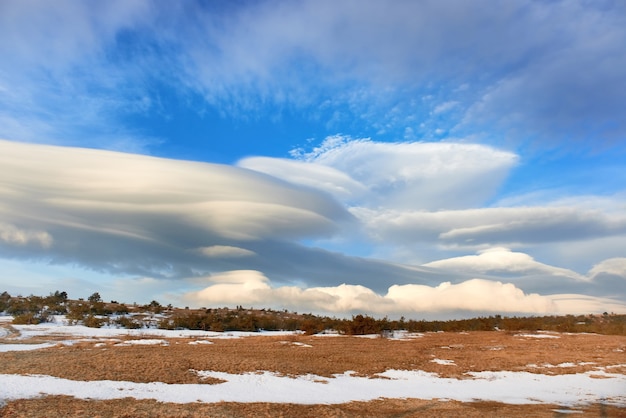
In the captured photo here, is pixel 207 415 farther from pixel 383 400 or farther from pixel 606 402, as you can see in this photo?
pixel 606 402

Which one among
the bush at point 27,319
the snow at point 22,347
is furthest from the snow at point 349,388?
the bush at point 27,319

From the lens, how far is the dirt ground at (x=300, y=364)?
45.6 ft

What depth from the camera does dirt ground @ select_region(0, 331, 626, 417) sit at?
1391cm

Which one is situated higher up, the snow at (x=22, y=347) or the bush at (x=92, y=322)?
the bush at (x=92, y=322)

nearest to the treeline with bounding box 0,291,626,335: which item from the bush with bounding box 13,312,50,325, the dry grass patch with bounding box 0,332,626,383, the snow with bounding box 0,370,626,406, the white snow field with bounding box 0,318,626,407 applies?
the bush with bounding box 13,312,50,325

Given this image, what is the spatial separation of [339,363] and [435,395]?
7087 mm

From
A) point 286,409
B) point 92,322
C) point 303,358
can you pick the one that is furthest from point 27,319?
point 286,409

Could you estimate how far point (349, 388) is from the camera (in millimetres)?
20109

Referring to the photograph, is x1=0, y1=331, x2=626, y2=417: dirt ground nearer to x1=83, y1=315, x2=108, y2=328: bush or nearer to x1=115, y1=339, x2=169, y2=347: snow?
x1=115, y1=339, x2=169, y2=347: snow

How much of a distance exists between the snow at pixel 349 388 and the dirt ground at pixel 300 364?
0.88 m

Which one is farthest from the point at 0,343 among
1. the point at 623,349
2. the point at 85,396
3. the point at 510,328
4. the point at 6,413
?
the point at 510,328

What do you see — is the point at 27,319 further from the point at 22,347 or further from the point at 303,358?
the point at 303,358

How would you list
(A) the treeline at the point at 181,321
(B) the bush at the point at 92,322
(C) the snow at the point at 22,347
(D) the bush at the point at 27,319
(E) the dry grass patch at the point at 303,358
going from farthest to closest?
1. (A) the treeline at the point at 181,321
2. (B) the bush at the point at 92,322
3. (D) the bush at the point at 27,319
4. (C) the snow at the point at 22,347
5. (E) the dry grass patch at the point at 303,358

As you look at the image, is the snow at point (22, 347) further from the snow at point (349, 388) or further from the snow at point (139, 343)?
the snow at point (349, 388)
